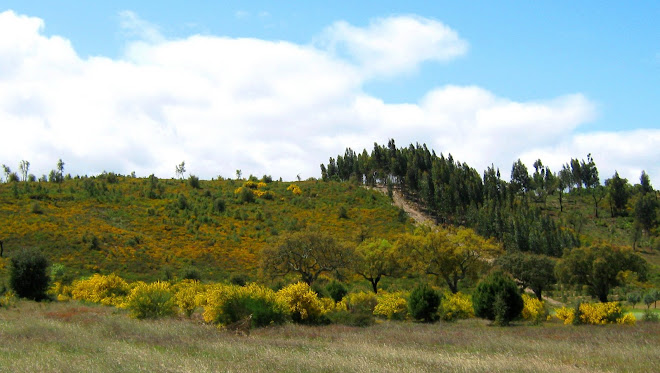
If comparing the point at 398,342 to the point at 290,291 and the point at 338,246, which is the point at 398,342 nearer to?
the point at 290,291

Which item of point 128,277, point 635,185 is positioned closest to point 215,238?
point 128,277

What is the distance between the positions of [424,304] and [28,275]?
87.7 ft

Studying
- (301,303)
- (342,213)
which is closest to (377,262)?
(301,303)

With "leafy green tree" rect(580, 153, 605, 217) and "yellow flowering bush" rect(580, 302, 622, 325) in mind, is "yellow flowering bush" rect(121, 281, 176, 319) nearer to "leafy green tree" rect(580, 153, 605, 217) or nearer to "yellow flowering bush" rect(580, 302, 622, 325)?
"yellow flowering bush" rect(580, 302, 622, 325)

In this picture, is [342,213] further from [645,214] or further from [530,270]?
A: [645,214]

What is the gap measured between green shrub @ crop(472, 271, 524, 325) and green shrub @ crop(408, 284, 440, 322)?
225cm

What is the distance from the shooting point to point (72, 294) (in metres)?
35.5

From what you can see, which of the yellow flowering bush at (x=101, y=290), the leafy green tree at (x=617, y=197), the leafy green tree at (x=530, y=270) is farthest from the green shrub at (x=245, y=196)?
the leafy green tree at (x=617, y=197)

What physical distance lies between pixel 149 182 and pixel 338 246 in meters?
55.7

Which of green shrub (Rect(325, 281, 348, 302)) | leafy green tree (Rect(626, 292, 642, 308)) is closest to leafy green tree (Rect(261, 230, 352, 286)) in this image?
Result: green shrub (Rect(325, 281, 348, 302))

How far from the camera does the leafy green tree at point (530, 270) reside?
50531 millimetres

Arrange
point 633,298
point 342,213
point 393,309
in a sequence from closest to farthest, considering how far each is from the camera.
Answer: point 393,309
point 633,298
point 342,213

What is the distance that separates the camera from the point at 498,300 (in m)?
25.3

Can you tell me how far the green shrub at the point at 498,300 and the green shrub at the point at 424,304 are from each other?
7.38ft
